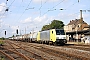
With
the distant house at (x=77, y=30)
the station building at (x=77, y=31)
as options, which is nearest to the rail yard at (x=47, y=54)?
the station building at (x=77, y=31)

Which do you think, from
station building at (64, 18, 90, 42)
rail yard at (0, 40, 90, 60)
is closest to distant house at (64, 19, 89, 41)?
station building at (64, 18, 90, 42)

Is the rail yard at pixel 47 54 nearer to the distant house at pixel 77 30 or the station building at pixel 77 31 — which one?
the station building at pixel 77 31

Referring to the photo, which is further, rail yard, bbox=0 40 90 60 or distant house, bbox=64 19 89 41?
distant house, bbox=64 19 89 41

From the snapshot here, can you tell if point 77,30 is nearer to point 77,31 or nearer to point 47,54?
point 77,31

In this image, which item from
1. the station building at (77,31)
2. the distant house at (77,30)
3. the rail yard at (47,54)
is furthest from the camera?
the distant house at (77,30)

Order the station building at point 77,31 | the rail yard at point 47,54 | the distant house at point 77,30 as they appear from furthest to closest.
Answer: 1. the distant house at point 77,30
2. the station building at point 77,31
3. the rail yard at point 47,54

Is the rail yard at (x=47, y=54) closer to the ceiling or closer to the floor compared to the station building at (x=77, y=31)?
closer to the floor

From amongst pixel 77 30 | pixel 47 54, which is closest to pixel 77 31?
pixel 77 30

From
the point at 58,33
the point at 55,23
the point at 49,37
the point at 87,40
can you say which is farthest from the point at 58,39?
the point at 55,23

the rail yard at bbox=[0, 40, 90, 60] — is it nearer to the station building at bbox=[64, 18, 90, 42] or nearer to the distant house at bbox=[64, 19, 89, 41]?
the station building at bbox=[64, 18, 90, 42]

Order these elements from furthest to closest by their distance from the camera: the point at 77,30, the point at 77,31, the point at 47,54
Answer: the point at 77,30
the point at 77,31
the point at 47,54

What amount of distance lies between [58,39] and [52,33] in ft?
7.93

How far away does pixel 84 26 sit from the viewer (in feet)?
356

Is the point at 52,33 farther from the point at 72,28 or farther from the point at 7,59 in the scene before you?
the point at 72,28
